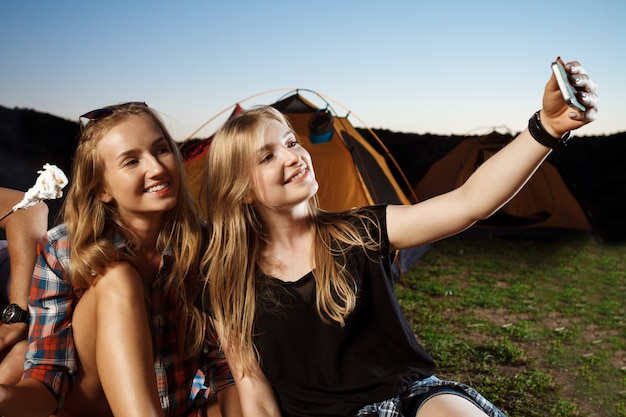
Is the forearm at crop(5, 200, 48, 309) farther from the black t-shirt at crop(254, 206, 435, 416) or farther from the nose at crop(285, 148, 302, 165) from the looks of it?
the nose at crop(285, 148, 302, 165)

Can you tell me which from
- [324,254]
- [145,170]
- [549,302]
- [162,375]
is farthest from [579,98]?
[549,302]

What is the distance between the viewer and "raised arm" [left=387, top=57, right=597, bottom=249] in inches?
46.6

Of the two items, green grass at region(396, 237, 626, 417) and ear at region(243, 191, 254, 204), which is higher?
ear at region(243, 191, 254, 204)

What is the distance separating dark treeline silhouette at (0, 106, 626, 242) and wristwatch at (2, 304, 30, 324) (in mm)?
2812

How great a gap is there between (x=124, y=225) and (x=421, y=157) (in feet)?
23.7

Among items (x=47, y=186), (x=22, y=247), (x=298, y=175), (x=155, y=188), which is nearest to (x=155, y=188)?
(x=155, y=188)

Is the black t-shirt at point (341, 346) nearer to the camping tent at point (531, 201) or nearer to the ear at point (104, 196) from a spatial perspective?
the ear at point (104, 196)

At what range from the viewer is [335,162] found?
4730 mm

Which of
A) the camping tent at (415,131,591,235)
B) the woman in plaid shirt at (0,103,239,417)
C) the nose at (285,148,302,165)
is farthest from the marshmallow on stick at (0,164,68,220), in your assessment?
the camping tent at (415,131,591,235)

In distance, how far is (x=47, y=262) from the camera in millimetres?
1608

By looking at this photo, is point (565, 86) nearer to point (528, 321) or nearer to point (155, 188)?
point (155, 188)

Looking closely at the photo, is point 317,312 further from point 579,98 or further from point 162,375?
point 579,98

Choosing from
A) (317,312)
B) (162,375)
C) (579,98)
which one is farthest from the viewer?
(162,375)

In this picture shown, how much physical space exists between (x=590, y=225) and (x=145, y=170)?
20.7ft
